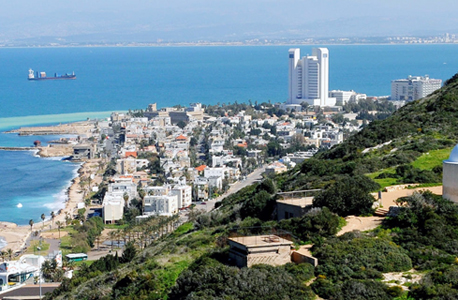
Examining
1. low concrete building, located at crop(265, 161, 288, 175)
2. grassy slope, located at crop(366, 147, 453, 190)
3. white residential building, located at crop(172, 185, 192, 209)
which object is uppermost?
grassy slope, located at crop(366, 147, 453, 190)

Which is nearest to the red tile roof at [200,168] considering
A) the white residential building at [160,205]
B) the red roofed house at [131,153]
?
the red roofed house at [131,153]

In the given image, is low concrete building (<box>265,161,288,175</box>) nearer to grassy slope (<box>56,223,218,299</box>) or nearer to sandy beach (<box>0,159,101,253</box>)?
sandy beach (<box>0,159,101,253</box>)

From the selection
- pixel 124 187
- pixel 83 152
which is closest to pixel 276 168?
pixel 124 187

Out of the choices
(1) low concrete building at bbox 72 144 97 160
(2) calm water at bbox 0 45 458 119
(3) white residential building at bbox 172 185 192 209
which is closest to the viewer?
(3) white residential building at bbox 172 185 192 209

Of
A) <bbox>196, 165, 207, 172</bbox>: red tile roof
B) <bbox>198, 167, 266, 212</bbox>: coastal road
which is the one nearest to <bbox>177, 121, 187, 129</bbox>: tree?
<bbox>196, 165, 207, 172</bbox>: red tile roof

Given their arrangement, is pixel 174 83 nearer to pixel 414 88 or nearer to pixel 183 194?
pixel 414 88

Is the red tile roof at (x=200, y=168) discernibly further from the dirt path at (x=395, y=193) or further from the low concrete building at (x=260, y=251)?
the low concrete building at (x=260, y=251)

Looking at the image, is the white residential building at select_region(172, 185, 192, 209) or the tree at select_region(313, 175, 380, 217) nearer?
the tree at select_region(313, 175, 380, 217)

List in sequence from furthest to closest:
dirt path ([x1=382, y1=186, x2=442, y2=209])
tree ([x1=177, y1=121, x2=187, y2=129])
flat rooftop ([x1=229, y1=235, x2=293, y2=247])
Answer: tree ([x1=177, y1=121, x2=187, y2=129]) < dirt path ([x1=382, y1=186, x2=442, y2=209]) < flat rooftop ([x1=229, y1=235, x2=293, y2=247])
